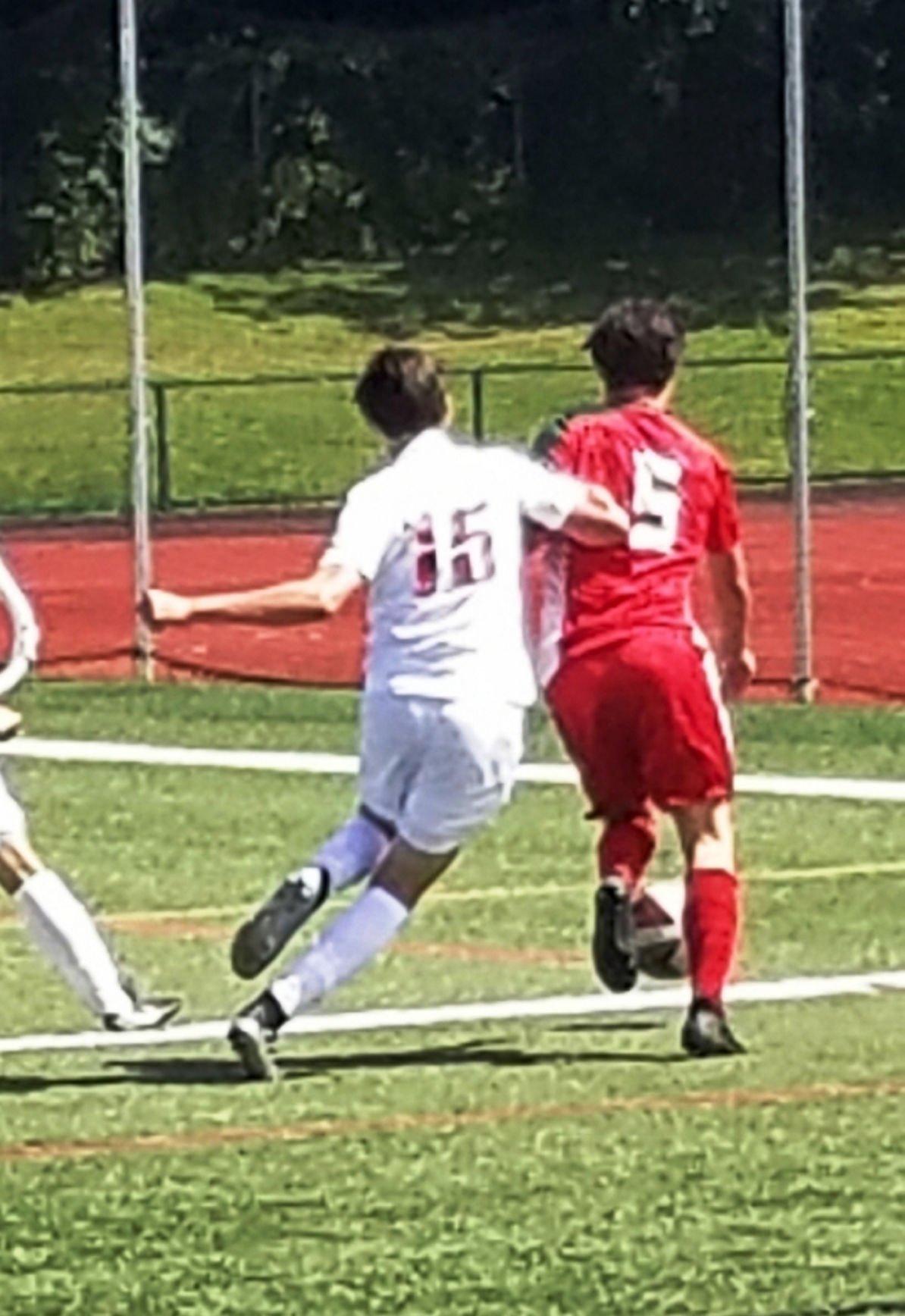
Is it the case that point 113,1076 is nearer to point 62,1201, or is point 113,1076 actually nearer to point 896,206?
point 62,1201

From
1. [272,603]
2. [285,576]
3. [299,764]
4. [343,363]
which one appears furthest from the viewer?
[343,363]

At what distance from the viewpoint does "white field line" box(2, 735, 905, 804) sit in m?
17.4

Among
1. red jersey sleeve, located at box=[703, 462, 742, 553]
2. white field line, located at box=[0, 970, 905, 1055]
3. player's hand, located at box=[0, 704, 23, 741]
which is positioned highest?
red jersey sleeve, located at box=[703, 462, 742, 553]

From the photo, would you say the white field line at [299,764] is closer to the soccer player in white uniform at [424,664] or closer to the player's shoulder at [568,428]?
the player's shoulder at [568,428]

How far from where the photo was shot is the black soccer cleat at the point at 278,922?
10.4m

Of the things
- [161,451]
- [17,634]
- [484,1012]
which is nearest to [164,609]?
[17,634]

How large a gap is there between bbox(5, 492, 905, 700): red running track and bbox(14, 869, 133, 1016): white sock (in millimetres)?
8941

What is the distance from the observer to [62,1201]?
8891mm

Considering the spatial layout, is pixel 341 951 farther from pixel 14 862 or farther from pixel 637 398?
pixel 637 398

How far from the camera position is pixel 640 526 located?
10.9m

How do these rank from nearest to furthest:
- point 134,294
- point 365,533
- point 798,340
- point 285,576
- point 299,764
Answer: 1. point 365,533
2. point 299,764
3. point 798,340
4. point 134,294
5. point 285,576

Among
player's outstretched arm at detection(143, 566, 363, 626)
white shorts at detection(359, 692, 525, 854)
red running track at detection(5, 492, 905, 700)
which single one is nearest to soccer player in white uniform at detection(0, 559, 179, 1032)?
white shorts at detection(359, 692, 525, 854)

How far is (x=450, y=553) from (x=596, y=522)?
1.25 ft

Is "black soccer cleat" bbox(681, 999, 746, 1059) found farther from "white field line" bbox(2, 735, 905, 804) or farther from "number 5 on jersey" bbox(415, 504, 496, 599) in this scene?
"white field line" bbox(2, 735, 905, 804)
